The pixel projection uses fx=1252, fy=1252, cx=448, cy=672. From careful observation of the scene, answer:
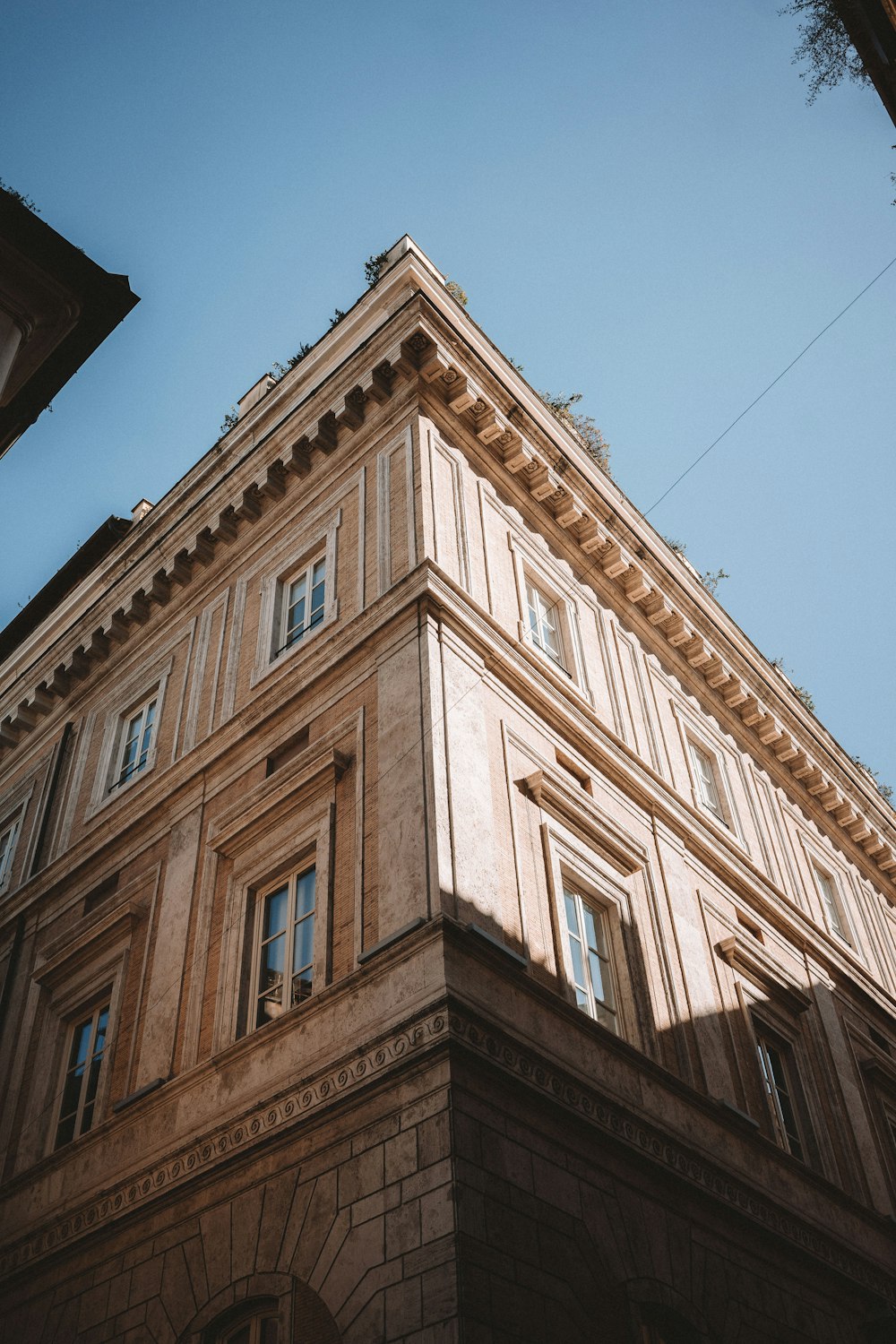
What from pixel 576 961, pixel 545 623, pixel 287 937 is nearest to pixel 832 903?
pixel 545 623

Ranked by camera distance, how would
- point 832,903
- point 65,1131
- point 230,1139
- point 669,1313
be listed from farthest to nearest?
point 832,903 < point 65,1131 < point 230,1139 < point 669,1313

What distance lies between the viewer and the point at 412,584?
12.0m

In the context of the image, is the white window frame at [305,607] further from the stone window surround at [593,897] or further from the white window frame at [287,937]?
the stone window surround at [593,897]

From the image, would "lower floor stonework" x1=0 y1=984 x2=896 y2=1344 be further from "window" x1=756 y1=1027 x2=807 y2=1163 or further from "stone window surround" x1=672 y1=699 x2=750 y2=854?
"stone window surround" x1=672 y1=699 x2=750 y2=854

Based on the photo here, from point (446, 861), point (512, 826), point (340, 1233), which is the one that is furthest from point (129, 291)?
point (340, 1233)

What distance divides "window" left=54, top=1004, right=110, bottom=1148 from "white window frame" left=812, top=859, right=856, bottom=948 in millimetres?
10358

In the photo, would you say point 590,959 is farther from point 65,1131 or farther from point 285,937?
point 65,1131

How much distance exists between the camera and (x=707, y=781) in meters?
16.9

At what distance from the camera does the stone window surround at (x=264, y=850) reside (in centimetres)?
1081

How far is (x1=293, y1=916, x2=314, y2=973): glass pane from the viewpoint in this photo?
10.6 metres

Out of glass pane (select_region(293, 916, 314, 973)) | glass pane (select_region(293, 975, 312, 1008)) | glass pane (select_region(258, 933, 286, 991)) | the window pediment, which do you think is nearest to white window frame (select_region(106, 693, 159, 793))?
glass pane (select_region(258, 933, 286, 991))

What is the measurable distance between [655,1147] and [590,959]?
5.81ft

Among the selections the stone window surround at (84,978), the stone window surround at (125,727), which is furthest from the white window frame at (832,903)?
the stone window surround at (84,978)

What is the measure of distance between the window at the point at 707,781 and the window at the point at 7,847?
910 cm
